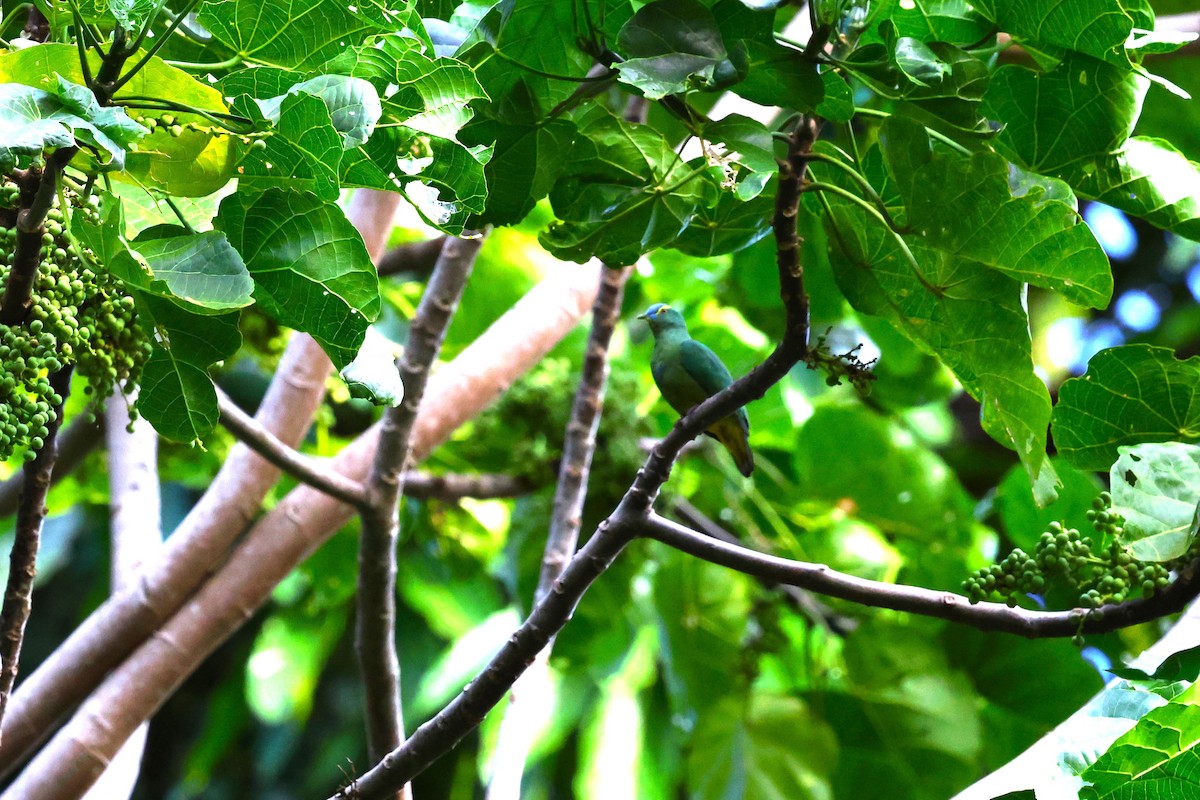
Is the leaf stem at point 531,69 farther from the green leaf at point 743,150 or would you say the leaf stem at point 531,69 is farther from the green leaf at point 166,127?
the green leaf at point 166,127

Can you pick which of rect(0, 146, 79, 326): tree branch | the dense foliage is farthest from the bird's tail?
rect(0, 146, 79, 326): tree branch

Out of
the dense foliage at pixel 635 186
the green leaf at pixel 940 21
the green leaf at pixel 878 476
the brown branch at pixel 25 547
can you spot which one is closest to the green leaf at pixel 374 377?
Answer: the dense foliage at pixel 635 186

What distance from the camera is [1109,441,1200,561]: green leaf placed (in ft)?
3.65

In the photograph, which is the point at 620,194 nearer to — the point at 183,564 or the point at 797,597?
the point at 183,564

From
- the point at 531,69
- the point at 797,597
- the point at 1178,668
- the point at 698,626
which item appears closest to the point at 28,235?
the point at 531,69

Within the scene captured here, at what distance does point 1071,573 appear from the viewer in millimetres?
1157

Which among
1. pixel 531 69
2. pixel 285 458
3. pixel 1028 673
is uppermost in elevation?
pixel 531 69

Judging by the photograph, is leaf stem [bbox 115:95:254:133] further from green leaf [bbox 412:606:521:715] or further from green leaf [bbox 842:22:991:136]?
green leaf [bbox 412:606:521:715]

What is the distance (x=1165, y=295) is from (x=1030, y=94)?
4.84 metres

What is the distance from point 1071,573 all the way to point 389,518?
1004 millimetres

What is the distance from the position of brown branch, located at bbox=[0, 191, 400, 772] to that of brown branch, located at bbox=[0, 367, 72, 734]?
706 millimetres

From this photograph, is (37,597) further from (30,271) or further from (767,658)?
(30,271)

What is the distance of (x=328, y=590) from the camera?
2.82 m

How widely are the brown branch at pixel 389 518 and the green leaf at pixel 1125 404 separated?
0.81 meters
